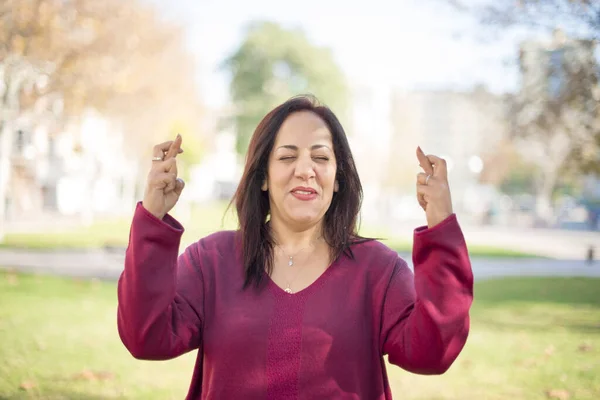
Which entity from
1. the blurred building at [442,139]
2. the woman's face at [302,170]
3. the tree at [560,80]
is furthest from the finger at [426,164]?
the blurred building at [442,139]

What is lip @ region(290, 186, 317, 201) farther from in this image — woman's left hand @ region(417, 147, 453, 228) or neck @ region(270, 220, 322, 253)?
woman's left hand @ region(417, 147, 453, 228)

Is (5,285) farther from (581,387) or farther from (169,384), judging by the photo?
(581,387)

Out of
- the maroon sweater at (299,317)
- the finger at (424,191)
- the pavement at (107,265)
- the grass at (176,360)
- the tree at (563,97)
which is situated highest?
the tree at (563,97)

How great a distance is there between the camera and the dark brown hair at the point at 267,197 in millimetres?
2533

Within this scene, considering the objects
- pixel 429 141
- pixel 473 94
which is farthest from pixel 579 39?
pixel 429 141

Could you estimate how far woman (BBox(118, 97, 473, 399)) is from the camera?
2.14 m

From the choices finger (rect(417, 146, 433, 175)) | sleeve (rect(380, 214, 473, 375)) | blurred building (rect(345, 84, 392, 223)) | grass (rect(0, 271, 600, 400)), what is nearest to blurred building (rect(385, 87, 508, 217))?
blurred building (rect(345, 84, 392, 223))

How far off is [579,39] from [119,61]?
1403cm

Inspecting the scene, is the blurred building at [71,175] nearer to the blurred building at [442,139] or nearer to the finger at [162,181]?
the blurred building at [442,139]

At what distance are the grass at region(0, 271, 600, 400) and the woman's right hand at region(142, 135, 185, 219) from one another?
12.2 ft

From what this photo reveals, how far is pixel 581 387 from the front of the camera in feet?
19.6

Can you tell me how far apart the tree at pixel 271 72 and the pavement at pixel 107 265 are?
32.1 m

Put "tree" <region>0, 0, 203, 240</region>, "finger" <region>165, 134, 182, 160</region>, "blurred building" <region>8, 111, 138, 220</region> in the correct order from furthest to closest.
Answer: "blurred building" <region>8, 111, 138, 220</region>, "tree" <region>0, 0, 203, 240</region>, "finger" <region>165, 134, 182, 160</region>

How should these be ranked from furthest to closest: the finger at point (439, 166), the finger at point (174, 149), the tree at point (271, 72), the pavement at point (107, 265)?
the tree at point (271, 72) → the pavement at point (107, 265) → the finger at point (174, 149) → the finger at point (439, 166)
